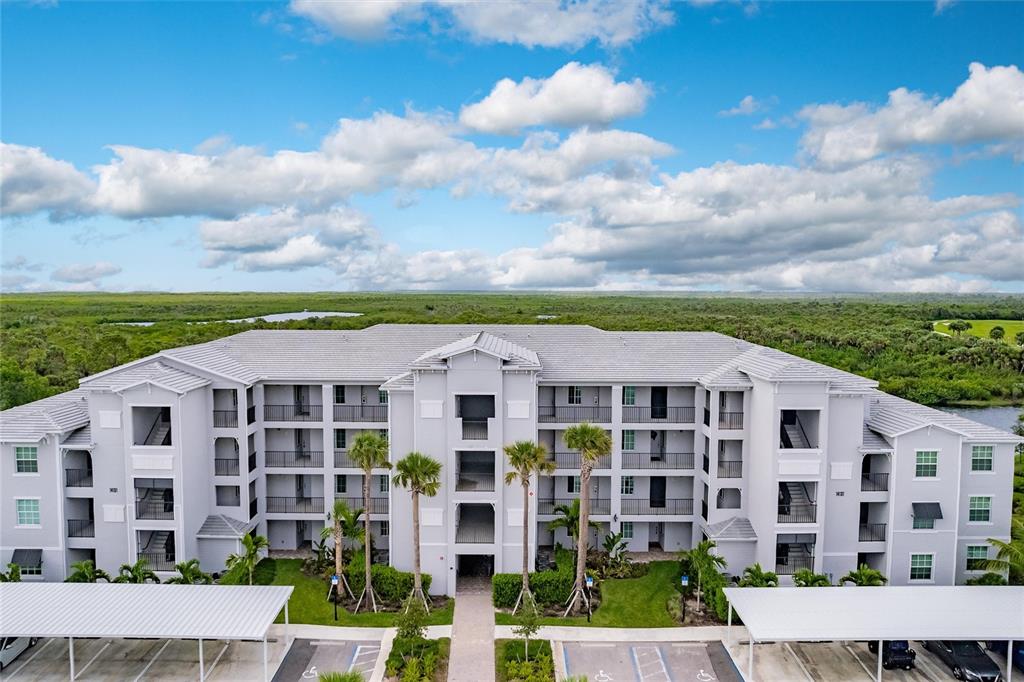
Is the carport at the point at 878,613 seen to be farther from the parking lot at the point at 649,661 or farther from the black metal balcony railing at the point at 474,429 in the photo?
the black metal balcony railing at the point at 474,429

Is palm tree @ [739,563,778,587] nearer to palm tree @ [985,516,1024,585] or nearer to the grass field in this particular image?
palm tree @ [985,516,1024,585]

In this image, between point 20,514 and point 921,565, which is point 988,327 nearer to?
point 921,565

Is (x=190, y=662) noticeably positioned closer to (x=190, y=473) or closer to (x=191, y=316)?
(x=190, y=473)

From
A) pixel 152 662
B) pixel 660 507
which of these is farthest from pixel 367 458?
pixel 660 507

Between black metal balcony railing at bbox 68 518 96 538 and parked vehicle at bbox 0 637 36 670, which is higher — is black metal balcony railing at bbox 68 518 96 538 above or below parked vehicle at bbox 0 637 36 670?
above

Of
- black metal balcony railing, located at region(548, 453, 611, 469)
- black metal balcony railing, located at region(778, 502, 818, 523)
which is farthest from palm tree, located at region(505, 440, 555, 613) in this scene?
black metal balcony railing, located at region(778, 502, 818, 523)
